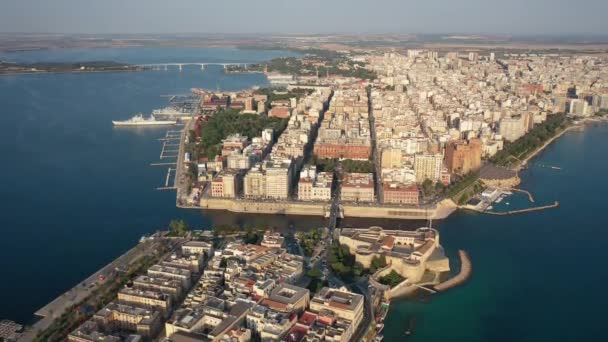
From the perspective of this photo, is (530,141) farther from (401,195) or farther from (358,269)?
(358,269)

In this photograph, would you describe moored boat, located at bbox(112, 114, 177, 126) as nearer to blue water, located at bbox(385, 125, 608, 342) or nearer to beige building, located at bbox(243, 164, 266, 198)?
beige building, located at bbox(243, 164, 266, 198)

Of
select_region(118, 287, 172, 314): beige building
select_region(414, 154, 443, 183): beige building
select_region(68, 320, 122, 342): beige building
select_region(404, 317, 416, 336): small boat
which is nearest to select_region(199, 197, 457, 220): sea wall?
select_region(414, 154, 443, 183): beige building

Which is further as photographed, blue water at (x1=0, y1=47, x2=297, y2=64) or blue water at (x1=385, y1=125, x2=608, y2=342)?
blue water at (x1=0, y1=47, x2=297, y2=64)

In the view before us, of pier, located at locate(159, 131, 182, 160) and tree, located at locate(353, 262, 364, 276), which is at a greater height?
pier, located at locate(159, 131, 182, 160)

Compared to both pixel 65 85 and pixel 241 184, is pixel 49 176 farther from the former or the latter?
pixel 65 85

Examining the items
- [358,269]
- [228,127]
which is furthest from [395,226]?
[228,127]

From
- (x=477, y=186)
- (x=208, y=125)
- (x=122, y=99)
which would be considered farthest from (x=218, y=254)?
(x=122, y=99)
